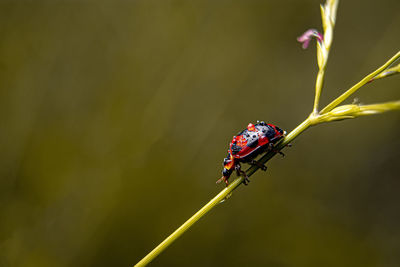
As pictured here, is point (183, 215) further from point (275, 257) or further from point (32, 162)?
point (32, 162)

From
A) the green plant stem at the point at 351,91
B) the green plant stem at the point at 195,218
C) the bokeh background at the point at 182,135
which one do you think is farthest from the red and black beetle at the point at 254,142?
the bokeh background at the point at 182,135

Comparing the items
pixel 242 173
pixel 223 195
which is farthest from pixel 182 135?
pixel 223 195

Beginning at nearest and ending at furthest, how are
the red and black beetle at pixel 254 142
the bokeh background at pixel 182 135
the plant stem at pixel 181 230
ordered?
the plant stem at pixel 181 230 → the red and black beetle at pixel 254 142 → the bokeh background at pixel 182 135

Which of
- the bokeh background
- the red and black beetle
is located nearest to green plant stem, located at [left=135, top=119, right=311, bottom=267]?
the red and black beetle

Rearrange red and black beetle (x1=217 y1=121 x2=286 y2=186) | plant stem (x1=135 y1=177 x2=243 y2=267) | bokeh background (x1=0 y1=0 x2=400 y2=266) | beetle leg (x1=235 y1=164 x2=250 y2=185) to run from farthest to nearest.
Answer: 1. bokeh background (x1=0 y1=0 x2=400 y2=266)
2. red and black beetle (x1=217 y1=121 x2=286 y2=186)
3. beetle leg (x1=235 y1=164 x2=250 y2=185)
4. plant stem (x1=135 y1=177 x2=243 y2=267)

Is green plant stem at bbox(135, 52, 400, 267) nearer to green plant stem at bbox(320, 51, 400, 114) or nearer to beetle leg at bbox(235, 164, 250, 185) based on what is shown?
green plant stem at bbox(320, 51, 400, 114)

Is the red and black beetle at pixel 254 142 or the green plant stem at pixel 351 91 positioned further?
the red and black beetle at pixel 254 142

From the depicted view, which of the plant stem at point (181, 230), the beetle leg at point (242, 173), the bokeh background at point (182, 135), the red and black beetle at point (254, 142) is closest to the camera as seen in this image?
the plant stem at point (181, 230)

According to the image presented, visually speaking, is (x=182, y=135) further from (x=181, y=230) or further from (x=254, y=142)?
(x=181, y=230)

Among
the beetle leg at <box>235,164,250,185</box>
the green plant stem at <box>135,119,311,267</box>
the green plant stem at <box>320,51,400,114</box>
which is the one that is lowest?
the green plant stem at <box>320,51,400,114</box>

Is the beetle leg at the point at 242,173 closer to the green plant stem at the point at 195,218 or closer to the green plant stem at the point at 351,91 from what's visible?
the green plant stem at the point at 195,218
